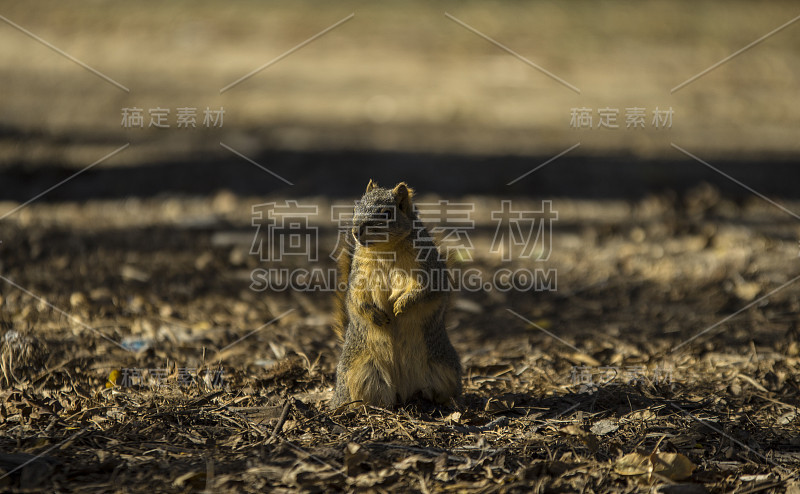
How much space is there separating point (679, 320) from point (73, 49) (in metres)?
9.00

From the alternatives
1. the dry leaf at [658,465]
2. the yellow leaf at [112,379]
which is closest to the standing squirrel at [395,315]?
the dry leaf at [658,465]

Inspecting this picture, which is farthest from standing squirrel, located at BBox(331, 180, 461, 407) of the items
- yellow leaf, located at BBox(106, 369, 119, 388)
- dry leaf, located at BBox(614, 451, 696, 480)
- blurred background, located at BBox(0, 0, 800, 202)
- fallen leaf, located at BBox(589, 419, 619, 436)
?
blurred background, located at BBox(0, 0, 800, 202)

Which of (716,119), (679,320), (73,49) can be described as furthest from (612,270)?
(73,49)

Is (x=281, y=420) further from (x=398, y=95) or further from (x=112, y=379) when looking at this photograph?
(x=398, y=95)

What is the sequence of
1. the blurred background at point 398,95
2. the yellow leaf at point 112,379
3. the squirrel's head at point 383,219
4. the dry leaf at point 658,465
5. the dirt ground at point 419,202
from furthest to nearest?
the blurred background at point 398,95, the yellow leaf at point 112,379, the squirrel's head at point 383,219, the dirt ground at point 419,202, the dry leaf at point 658,465

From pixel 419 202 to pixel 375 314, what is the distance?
A: 3.55 m

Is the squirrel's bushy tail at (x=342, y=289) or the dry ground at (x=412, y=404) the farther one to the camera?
the squirrel's bushy tail at (x=342, y=289)

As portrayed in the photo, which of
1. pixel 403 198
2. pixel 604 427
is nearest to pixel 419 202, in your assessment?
pixel 403 198

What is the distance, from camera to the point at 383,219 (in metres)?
3.09

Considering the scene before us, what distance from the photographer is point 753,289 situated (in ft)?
16.3

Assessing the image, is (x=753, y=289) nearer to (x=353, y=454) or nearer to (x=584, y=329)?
(x=584, y=329)

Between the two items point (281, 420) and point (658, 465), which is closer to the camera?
point (658, 465)

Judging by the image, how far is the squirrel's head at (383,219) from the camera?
10.1 ft

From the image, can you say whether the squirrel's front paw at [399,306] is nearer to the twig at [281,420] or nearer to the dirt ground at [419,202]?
the dirt ground at [419,202]
